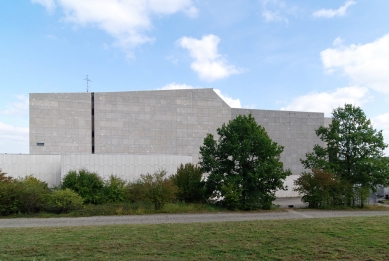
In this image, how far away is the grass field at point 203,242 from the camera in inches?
311

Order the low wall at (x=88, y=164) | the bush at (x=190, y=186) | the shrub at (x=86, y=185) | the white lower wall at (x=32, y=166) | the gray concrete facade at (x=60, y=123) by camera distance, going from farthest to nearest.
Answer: the gray concrete facade at (x=60, y=123) → the white lower wall at (x=32, y=166) → the low wall at (x=88, y=164) → the bush at (x=190, y=186) → the shrub at (x=86, y=185)

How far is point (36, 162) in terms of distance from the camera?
82.6 ft

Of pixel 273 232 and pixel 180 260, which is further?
pixel 273 232

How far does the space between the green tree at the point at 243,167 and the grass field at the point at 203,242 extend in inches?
262

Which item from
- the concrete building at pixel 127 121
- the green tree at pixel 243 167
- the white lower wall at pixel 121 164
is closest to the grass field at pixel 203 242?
the green tree at pixel 243 167

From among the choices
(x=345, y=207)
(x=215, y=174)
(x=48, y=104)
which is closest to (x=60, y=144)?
(x=48, y=104)

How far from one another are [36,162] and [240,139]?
17.2 meters

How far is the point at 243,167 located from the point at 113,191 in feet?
28.7

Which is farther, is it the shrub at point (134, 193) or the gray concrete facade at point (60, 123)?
the gray concrete facade at point (60, 123)

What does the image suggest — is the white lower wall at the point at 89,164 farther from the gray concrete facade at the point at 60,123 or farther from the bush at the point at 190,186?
the gray concrete facade at the point at 60,123

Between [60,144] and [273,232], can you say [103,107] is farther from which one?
[273,232]

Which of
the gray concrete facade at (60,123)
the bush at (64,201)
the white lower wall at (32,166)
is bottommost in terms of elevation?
the bush at (64,201)

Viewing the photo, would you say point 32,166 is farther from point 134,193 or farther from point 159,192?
point 159,192

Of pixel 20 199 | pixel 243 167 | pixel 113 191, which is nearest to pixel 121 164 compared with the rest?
pixel 113 191
